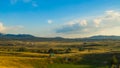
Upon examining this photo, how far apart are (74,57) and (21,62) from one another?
37.9 meters

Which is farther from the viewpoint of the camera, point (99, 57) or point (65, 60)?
point (99, 57)

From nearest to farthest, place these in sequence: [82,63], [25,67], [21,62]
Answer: [25,67] → [21,62] → [82,63]

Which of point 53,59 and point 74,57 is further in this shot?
point 74,57

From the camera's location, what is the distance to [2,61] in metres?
128

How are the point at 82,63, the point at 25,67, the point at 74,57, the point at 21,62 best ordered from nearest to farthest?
the point at 25,67, the point at 21,62, the point at 82,63, the point at 74,57

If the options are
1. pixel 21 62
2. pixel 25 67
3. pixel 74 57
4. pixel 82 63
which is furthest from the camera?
pixel 74 57

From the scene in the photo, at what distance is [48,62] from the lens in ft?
454

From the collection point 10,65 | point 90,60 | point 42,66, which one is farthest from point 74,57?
point 10,65

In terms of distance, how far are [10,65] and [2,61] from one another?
652 cm

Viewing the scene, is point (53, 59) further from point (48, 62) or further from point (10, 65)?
point (10, 65)

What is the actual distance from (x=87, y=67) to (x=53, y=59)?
26.0m

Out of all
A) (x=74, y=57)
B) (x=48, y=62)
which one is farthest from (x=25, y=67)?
(x=74, y=57)

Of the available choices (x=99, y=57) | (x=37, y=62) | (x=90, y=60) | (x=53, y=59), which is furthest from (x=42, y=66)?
(x=99, y=57)

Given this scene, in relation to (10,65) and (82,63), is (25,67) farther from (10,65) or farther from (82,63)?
(82,63)
